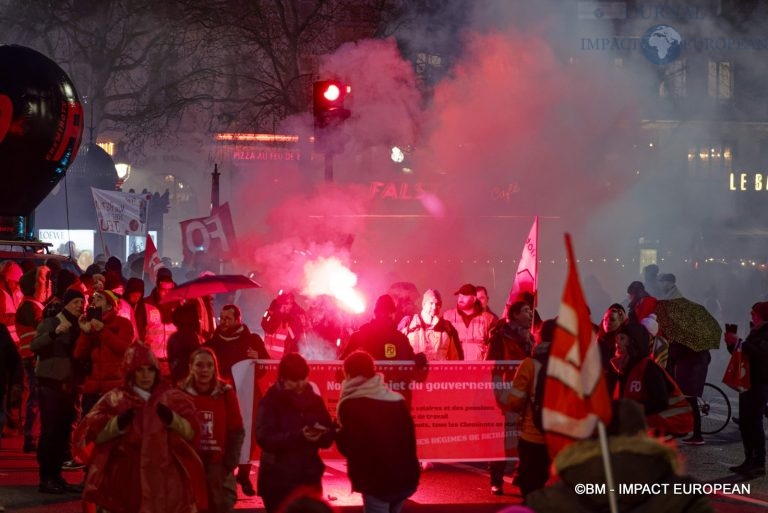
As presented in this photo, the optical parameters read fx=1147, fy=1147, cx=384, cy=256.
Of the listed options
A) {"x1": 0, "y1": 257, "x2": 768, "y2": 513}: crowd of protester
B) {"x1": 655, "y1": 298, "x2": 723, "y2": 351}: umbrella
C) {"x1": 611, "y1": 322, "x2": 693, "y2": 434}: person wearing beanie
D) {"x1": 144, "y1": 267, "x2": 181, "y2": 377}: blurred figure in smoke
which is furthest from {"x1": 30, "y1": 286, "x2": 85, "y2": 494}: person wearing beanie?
{"x1": 655, "y1": 298, "x2": 723, "y2": 351}: umbrella

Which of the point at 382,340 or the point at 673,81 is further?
the point at 673,81

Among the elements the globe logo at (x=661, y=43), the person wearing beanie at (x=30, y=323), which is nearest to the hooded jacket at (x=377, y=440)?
the person wearing beanie at (x=30, y=323)

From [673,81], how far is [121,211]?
3335 centimetres

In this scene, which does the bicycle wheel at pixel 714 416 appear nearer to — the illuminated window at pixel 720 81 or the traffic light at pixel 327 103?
the traffic light at pixel 327 103

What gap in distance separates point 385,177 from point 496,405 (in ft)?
50.9

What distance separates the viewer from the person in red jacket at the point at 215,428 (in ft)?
20.4

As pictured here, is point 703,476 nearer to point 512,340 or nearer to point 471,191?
point 512,340

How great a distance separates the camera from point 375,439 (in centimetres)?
612

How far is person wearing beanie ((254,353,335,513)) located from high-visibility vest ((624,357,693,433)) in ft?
9.74

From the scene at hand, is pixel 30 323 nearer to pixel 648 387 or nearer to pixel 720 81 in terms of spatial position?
pixel 648 387

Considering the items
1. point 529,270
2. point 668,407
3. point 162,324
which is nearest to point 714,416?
point 529,270

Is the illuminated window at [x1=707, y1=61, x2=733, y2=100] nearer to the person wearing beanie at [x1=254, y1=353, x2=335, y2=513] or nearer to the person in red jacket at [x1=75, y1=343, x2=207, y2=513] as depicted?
the person wearing beanie at [x1=254, y1=353, x2=335, y2=513]

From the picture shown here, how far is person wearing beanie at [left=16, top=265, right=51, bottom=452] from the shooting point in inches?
429

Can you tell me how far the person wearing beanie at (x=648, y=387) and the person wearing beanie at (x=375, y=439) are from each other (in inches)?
104
